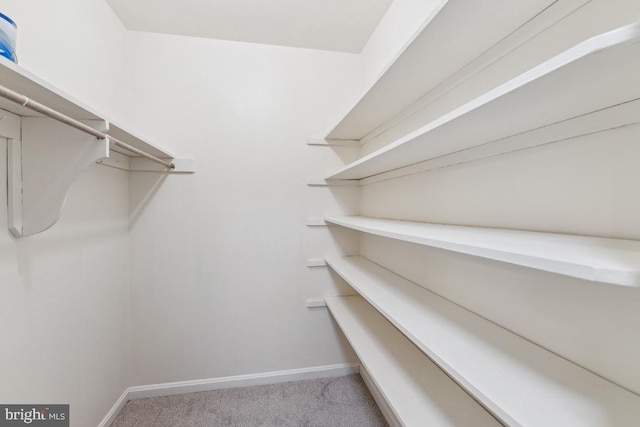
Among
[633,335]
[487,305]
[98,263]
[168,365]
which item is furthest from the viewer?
[168,365]

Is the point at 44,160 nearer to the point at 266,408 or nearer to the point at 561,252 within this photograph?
the point at 561,252

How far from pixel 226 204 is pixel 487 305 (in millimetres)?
1625

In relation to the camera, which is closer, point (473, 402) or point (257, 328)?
point (473, 402)

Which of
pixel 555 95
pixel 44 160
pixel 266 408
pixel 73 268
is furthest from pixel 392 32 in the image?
pixel 266 408

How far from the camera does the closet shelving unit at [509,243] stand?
47 cm

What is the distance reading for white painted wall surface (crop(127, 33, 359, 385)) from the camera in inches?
71.9

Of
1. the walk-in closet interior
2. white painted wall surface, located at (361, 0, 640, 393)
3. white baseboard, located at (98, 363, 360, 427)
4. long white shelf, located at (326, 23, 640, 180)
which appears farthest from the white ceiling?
white baseboard, located at (98, 363, 360, 427)

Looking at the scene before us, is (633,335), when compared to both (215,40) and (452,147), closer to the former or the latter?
(452,147)

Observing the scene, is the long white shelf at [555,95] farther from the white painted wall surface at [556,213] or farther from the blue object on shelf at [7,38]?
the blue object on shelf at [7,38]

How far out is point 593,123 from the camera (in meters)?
0.63

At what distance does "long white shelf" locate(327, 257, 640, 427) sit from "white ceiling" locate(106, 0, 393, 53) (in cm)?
167

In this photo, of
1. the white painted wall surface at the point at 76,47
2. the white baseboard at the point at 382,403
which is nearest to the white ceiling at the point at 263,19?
the white painted wall surface at the point at 76,47

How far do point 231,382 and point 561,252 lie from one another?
2.08 metres

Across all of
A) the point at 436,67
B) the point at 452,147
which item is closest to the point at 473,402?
the point at 452,147
